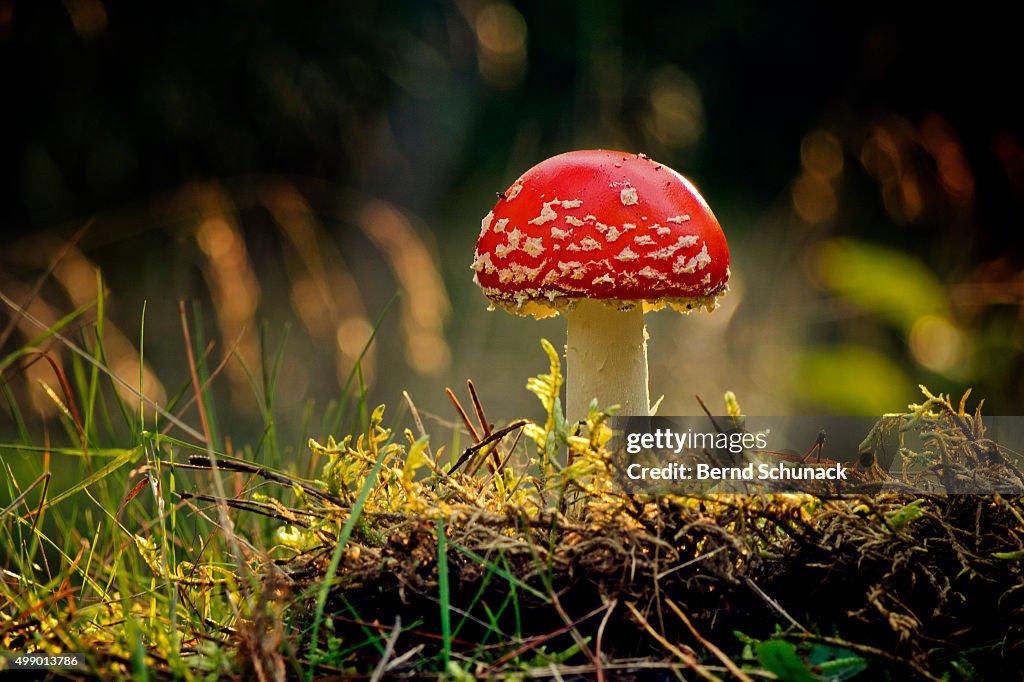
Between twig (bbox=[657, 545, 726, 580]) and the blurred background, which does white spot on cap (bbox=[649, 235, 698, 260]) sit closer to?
twig (bbox=[657, 545, 726, 580])

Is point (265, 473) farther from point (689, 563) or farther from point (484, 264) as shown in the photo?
point (689, 563)

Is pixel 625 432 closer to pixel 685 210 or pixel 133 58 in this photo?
pixel 685 210

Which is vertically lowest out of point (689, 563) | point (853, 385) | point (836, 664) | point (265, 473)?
point (836, 664)

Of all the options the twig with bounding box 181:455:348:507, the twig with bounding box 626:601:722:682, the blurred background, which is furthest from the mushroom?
the blurred background

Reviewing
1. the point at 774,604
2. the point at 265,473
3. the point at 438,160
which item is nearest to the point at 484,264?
the point at 265,473

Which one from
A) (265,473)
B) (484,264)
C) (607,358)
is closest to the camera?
(265,473)

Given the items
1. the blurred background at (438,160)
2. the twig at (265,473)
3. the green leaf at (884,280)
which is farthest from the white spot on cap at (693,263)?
the blurred background at (438,160)
